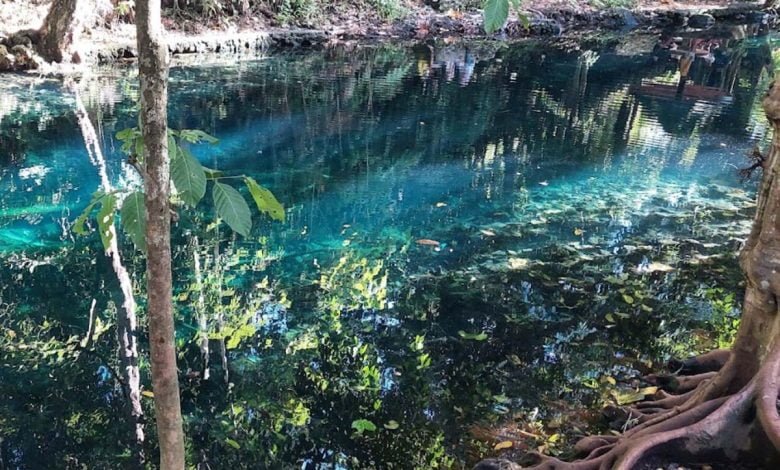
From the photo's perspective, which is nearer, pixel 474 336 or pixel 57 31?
pixel 474 336

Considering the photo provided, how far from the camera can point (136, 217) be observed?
1898mm

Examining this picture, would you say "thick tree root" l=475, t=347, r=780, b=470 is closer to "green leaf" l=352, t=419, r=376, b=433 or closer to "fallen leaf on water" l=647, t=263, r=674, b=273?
"green leaf" l=352, t=419, r=376, b=433

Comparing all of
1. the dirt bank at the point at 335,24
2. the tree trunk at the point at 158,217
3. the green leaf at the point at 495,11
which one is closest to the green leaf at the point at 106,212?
the tree trunk at the point at 158,217

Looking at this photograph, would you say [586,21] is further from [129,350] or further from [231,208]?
[231,208]

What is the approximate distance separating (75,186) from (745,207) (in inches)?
325

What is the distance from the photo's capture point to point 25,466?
367 cm

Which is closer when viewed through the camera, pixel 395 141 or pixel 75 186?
pixel 75 186

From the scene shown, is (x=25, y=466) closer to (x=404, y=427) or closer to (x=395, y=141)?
(x=404, y=427)

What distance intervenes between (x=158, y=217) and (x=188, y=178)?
0.15 meters

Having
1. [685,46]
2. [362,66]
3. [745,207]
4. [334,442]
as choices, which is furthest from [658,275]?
[685,46]

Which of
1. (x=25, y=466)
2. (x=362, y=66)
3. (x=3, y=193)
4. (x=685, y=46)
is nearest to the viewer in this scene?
(x=25, y=466)

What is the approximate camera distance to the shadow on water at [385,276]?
4.14m

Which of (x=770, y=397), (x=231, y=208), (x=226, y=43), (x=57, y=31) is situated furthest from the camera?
(x=226, y=43)


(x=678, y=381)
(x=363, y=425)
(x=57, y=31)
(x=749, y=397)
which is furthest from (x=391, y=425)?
(x=57, y=31)
